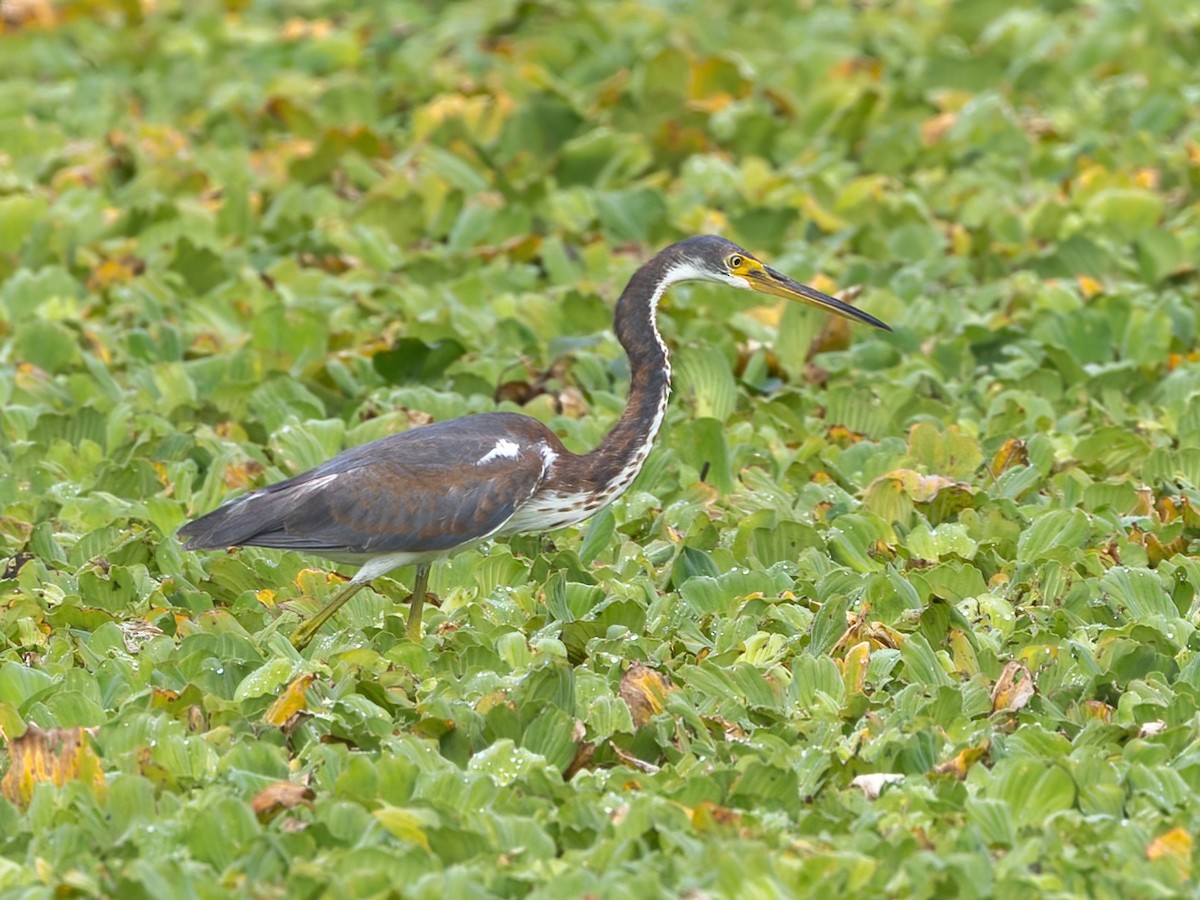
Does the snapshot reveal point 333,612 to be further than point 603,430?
No

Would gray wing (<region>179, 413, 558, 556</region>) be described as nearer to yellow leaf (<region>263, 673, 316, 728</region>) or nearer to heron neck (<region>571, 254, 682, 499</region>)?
heron neck (<region>571, 254, 682, 499</region>)

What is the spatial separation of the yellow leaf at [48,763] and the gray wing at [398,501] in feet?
4.10

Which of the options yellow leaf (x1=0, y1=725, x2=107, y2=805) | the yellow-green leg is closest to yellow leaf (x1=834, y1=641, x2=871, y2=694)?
the yellow-green leg

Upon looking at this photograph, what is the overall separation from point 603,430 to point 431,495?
70.7 inches

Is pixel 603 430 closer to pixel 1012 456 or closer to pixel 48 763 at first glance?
pixel 1012 456

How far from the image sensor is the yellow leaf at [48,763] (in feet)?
16.9

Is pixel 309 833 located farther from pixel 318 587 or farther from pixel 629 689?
pixel 318 587

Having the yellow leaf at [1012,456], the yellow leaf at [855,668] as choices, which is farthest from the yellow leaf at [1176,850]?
the yellow leaf at [1012,456]

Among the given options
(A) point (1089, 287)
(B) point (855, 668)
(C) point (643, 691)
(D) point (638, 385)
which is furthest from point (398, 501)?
(A) point (1089, 287)

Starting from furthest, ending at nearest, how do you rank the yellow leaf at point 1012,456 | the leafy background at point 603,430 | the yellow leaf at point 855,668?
1. the yellow leaf at point 1012,456
2. the yellow leaf at point 855,668
3. the leafy background at point 603,430

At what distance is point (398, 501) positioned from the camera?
6426mm

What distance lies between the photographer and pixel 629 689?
18.5 feet

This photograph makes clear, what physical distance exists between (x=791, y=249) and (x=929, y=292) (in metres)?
0.80

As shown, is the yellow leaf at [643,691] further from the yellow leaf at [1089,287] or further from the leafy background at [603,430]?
the yellow leaf at [1089,287]
